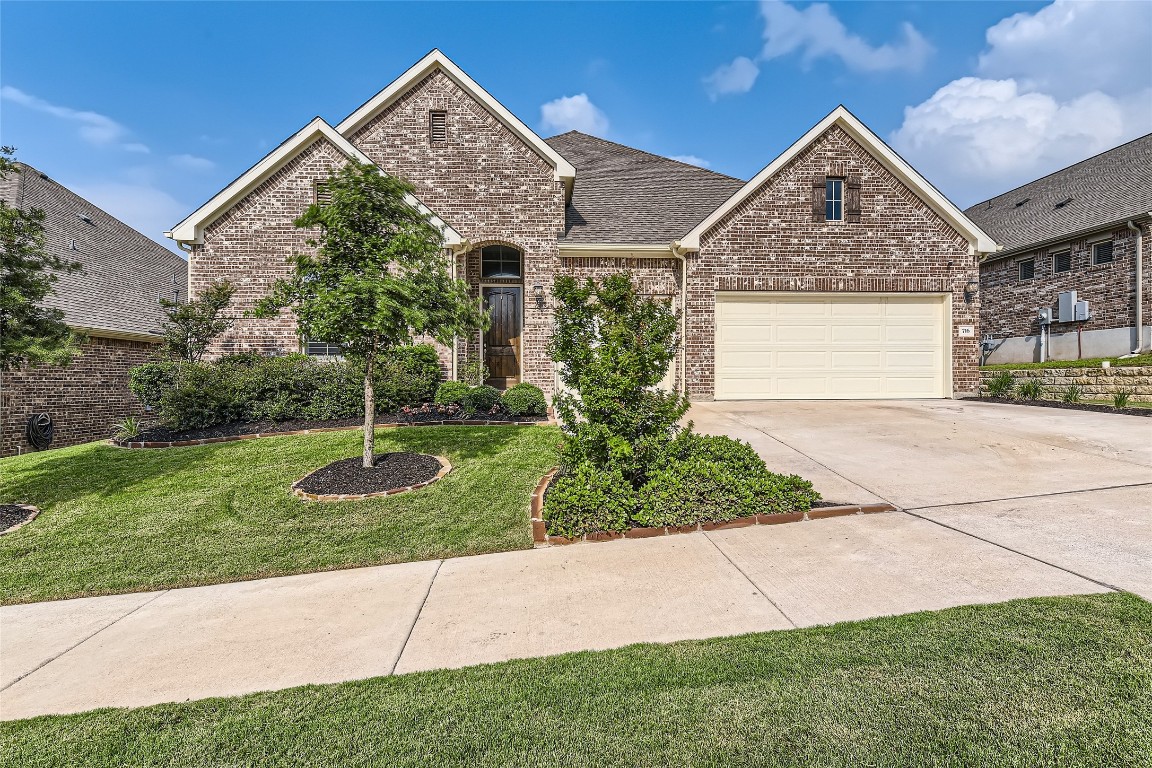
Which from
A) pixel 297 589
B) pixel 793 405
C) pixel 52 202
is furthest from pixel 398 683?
pixel 52 202

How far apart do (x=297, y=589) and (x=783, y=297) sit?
11330 mm

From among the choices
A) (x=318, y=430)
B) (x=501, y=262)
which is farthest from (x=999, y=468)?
(x=501, y=262)

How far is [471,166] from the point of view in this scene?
12.4 metres

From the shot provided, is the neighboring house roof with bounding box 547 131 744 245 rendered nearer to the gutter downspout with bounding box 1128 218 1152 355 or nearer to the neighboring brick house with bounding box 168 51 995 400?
the neighboring brick house with bounding box 168 51 995 400

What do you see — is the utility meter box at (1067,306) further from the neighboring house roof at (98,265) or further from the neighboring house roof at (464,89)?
the neighboring house roof at (98,265)

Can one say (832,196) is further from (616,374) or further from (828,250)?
(616,374)

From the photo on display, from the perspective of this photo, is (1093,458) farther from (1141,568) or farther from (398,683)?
(398,683)

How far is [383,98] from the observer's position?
12.2 meters

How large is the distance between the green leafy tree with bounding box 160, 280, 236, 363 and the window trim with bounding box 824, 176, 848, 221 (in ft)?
46.0

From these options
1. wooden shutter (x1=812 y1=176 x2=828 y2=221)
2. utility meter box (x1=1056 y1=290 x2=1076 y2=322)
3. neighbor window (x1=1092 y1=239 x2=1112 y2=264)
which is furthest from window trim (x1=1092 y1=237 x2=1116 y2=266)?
wooden shutter (x1=812 y1=176 x2=828 y2=221)

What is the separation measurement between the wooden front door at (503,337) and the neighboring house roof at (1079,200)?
707 inches

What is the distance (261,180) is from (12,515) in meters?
8.60

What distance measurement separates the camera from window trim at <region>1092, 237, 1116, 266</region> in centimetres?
1507

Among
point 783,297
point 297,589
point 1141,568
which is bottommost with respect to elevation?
point 297,589
